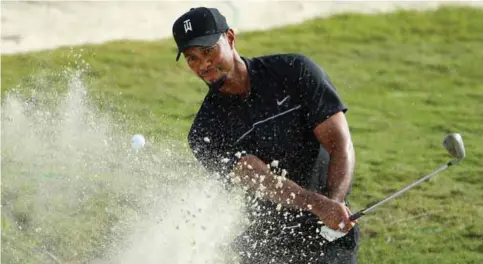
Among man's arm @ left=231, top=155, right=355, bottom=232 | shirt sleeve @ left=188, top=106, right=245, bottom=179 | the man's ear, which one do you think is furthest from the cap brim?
man's arm @ left=231, top=155, right=355, bottom=232

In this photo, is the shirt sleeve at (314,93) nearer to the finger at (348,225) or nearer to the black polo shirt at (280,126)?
the black polo shirt at (280,126)

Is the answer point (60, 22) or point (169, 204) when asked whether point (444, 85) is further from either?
point (169, 204)

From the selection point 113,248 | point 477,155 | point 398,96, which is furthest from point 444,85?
point 113,248

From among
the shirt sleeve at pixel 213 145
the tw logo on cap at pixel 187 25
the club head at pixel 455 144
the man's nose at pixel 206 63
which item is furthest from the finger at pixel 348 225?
the tw logo on cap at pixel 187 25

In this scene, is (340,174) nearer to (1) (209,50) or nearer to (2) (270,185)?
(2) (270,185)

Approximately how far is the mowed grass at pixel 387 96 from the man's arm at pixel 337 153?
2.19 m

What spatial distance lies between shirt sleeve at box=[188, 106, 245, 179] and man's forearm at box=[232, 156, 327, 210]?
0.19 feet

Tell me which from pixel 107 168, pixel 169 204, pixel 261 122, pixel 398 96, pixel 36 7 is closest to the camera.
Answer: pixel 261 122

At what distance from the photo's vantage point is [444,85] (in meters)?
10.2

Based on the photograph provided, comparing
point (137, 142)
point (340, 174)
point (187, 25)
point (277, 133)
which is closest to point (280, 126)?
point (277, 133)

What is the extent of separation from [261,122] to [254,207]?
0.41 metres

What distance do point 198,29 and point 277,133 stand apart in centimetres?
54

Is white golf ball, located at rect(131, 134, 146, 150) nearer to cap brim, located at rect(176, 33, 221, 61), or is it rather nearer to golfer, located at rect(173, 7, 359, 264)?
golfer, located at rect(173, 7, 359, 264)

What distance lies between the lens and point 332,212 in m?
4.55
